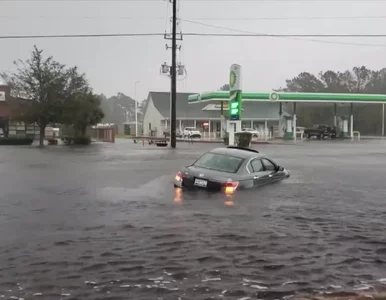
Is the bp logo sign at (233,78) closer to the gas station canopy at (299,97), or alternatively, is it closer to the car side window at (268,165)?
the gas station canopy at (299,97)

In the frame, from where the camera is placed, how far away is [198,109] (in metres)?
72.9

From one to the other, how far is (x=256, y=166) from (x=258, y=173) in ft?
0.80

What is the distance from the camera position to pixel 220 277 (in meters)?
6.33

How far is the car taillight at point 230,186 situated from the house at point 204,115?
54879 millimetres

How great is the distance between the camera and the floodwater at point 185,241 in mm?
6051

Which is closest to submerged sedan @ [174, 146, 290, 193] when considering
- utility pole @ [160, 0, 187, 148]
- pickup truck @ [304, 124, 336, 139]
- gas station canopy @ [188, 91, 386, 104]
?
utility pole @ [160, 0, 187, 148]

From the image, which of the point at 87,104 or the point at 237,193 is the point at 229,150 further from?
the point at 87,104

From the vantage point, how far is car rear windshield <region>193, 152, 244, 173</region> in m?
14.2

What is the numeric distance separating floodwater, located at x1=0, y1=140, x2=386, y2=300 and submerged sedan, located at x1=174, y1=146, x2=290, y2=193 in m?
0.44

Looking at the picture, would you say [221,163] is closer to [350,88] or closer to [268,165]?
[268,165]

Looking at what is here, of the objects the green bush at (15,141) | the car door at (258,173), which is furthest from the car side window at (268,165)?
the green bush at (15,141)

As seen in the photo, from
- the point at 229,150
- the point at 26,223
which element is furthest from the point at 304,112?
the point at 26,223

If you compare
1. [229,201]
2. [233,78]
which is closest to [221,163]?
[229,201]

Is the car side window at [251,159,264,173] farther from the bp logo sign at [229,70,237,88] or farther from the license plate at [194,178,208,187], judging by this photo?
the bp logo sign at [229,70,237,88]
